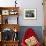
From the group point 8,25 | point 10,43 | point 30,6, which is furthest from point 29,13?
point 10,43

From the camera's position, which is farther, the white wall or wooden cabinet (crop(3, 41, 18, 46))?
the white wall

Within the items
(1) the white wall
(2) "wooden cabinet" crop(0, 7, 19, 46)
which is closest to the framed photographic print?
(1) the white wall

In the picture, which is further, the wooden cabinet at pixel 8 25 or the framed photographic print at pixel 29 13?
the framed photographic print at pixel 29 13

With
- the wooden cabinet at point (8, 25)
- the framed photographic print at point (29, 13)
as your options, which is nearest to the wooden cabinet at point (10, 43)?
the wooden cabinet at point (8, 25)

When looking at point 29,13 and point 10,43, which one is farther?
point 29,13

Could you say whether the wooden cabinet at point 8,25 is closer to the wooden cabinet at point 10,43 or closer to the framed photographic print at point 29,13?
the wooden cabinet at point 10,43

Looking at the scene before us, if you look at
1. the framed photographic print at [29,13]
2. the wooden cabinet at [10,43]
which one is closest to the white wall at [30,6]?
the framed photographic print at [29,13]

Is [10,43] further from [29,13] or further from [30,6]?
[30,6]

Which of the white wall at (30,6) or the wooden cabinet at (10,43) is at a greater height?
the white wall at (30,6)

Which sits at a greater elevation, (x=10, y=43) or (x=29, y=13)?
(x=29, y=13)

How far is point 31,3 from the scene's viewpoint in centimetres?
555

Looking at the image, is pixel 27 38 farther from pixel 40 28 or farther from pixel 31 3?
pixel 31 3

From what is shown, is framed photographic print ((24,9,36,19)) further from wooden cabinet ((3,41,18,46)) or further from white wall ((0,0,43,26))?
wooden cabinet ((3,41,18,46))

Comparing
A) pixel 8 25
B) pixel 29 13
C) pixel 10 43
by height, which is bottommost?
pixel 10 43
